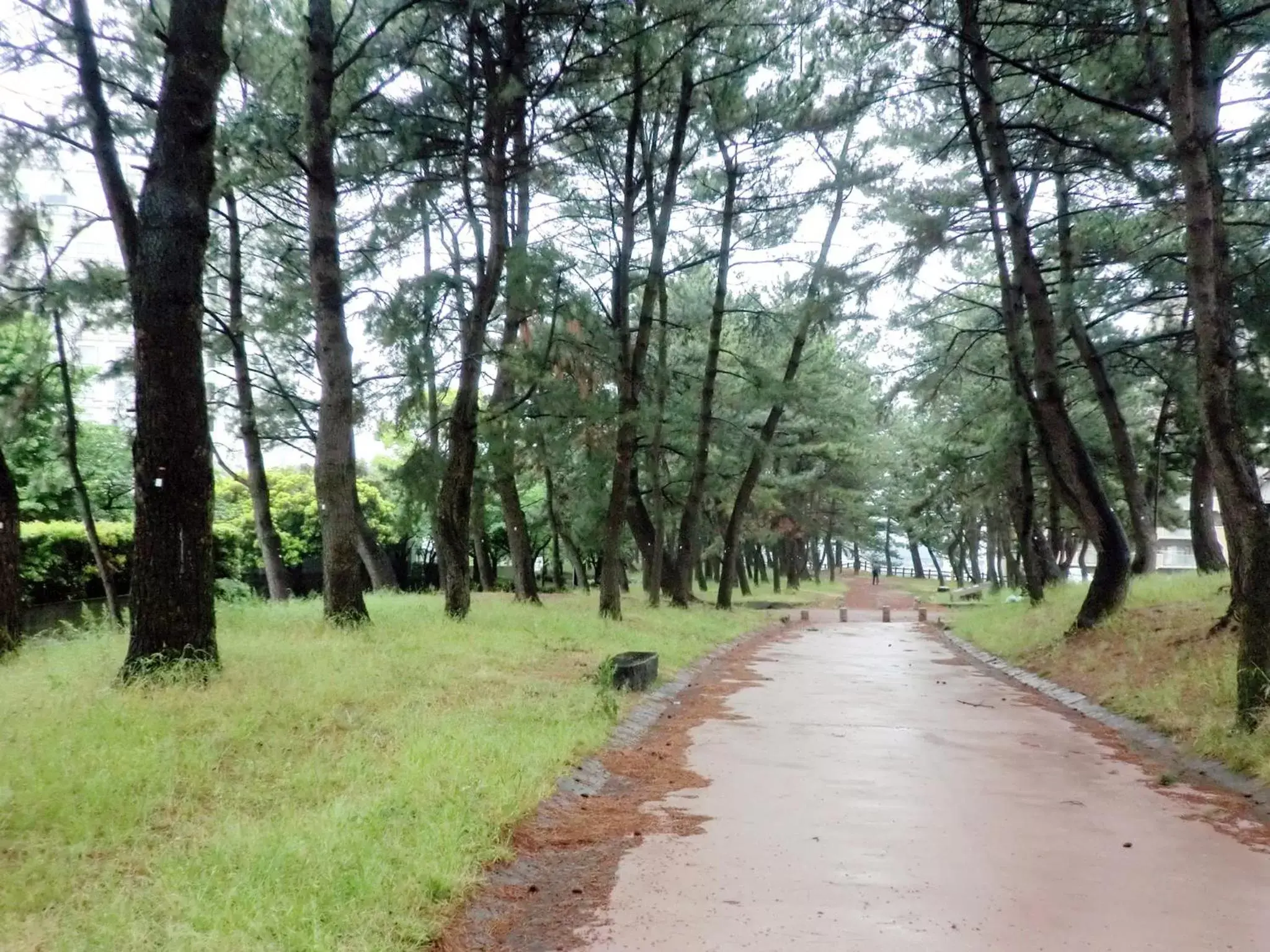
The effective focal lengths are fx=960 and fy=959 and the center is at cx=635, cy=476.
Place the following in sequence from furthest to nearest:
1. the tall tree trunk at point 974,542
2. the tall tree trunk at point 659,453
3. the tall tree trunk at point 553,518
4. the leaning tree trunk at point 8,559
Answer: the tall tree trunk at point 974,542, the tall tree trunk at point 553,518, the tall tree trunk at point 659,453, the leaning tree trunk at point 8,559

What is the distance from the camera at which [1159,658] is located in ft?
35.9

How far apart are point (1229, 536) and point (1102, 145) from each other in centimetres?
618

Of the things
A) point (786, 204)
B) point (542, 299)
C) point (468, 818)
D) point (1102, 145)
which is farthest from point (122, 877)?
point (786, 204)

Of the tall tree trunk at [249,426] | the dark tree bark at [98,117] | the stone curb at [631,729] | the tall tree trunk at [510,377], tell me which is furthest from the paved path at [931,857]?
the tall tree trunk at [249,426]

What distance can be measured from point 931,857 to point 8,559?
8415 millimetres

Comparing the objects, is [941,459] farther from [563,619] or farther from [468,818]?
[468,818]

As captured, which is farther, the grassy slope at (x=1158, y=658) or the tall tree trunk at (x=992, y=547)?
the tall tree trunk at (x=992, y=547)

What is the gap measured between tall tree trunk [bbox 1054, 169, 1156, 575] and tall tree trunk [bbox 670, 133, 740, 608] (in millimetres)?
6847

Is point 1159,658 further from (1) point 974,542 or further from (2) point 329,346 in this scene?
(1) point 974,542

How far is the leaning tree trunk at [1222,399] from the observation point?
291 inches

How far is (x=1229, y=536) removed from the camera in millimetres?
8148

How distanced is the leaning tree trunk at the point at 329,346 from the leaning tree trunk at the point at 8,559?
10.4 ft

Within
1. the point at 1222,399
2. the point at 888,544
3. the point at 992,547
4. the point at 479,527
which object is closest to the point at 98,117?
the point at 1222,399

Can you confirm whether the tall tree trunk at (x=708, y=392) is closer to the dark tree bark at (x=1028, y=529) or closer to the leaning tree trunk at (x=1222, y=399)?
the dark tree bark at (x=1028, y=529)
